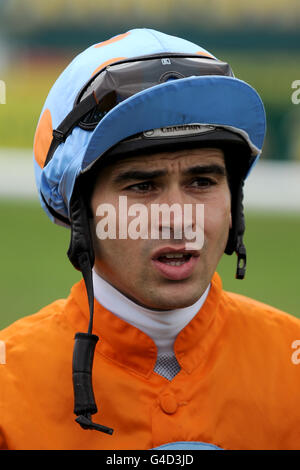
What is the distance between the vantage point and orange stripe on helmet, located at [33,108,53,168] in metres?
2.73

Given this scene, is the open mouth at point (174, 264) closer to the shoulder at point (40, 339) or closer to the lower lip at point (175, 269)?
the lower lip at point (175, 269)

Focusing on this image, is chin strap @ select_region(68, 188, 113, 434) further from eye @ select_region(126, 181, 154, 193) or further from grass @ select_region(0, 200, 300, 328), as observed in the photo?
grass @ select_region(0, 200, 300, 328)

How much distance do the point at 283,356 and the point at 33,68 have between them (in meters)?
13.0

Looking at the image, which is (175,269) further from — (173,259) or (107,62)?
(107,62)

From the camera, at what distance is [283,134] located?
14641 millimetres

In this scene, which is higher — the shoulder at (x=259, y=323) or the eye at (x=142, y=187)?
the eye at (x=142, y=187)

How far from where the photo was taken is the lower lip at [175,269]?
2.48 metres

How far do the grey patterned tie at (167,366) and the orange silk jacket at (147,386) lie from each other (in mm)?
25

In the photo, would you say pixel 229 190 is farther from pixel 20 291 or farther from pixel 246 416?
pixel 20 291

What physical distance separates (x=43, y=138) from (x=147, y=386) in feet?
2.93

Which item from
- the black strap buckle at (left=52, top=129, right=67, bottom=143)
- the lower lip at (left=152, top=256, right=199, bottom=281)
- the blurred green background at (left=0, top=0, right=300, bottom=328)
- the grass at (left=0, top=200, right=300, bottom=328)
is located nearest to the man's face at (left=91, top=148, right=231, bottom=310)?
the lower lip at (left=152, top=256, right=199, bottom=281)

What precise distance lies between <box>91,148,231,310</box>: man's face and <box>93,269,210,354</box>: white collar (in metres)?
0.06

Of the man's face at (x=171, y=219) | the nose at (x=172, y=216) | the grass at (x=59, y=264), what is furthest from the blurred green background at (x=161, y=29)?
the nose at (x=172, y=216)
